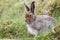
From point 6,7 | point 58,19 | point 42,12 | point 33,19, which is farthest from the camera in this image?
point 6,7

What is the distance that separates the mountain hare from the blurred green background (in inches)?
7.1

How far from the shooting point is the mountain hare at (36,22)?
24.8 feet

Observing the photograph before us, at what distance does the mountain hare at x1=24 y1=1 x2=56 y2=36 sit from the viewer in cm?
755

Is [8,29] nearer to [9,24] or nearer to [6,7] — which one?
[9,24]

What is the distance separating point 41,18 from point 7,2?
2.43m

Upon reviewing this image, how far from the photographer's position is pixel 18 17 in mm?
9078

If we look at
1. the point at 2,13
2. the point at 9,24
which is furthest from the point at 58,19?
the point at 2,13

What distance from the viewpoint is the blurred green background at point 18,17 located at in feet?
26.3

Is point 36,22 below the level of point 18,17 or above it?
above

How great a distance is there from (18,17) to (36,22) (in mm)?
1475

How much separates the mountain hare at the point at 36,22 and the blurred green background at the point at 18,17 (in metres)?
0.18

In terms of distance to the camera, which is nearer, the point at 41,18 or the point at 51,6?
the point at 41,18

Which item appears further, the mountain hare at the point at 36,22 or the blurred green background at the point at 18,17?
the blurred green background at the point at 18,17

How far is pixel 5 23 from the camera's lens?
8.72m
